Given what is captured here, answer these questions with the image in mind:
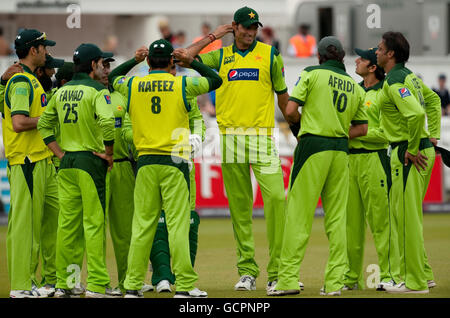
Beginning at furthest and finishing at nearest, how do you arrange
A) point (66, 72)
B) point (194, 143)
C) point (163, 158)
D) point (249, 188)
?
point (66, 72) < point (249, 188) < point (194, 143) < point (163, 158)

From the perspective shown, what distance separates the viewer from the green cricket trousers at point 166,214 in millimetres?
10211

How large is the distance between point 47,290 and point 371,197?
390 centimetres

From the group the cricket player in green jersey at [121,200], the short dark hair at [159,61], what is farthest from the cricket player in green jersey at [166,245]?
the short dark hair at [159,61]

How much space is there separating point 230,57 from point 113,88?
146cm

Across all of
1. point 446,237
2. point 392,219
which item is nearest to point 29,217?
point 392,219

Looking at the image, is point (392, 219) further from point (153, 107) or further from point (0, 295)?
point (0, 295)

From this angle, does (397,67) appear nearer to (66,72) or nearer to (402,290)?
(402,290)

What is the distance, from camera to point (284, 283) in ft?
34.6

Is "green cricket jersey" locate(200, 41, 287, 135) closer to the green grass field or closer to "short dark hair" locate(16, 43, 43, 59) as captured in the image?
the green grass field

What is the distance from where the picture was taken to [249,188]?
11.6 metres

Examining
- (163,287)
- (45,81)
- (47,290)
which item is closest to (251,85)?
(45,81)

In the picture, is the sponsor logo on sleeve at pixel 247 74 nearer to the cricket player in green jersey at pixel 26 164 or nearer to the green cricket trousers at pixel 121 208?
the green cricket trousers at pixel 121 208

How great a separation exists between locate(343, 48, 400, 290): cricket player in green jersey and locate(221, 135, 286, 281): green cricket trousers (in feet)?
2.92

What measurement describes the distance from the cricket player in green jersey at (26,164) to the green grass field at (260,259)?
1.92 ft
